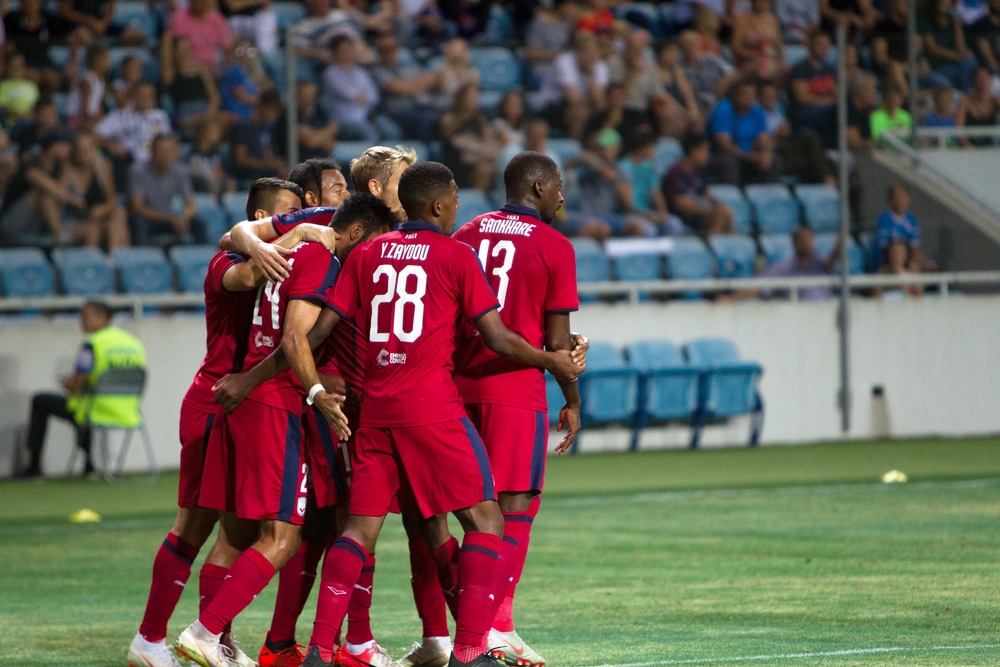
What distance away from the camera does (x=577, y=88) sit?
54.6ft

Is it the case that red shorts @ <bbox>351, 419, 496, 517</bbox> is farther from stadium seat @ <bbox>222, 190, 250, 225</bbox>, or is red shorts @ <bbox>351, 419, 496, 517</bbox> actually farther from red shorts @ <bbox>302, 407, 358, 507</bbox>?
stadium seat @ <bbox>222, 190, 250, 225</bbox>

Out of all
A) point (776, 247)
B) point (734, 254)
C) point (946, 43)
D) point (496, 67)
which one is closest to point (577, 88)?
point (496, 67)

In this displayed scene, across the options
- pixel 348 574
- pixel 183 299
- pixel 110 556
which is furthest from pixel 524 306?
pixel 183 299

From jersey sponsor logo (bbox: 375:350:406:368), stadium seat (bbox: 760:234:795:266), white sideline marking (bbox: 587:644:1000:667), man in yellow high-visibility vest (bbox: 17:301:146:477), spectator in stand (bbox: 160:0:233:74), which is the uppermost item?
spectator in stand (bbox: 160:0:233:74)

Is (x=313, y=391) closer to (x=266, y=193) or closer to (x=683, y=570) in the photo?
(x=266, y=193)

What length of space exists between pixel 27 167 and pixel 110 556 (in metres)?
5.81

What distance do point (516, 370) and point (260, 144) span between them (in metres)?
9.18

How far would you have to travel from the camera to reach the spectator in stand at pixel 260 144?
49.0ft

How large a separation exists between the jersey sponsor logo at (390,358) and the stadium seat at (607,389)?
1061cm

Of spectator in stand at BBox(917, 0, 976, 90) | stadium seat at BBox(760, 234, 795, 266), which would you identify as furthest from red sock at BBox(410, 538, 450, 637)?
spectator in stand at BBox(917, 0, 976, 90)

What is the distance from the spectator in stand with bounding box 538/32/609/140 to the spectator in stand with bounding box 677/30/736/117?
988mm

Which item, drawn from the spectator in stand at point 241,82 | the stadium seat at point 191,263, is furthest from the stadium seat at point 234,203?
the spectator in stand at point 241,82

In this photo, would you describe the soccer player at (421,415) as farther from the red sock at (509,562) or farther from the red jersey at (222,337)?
the red jersey at (222,337)

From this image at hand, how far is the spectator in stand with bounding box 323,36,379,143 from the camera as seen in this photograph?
1534cm
